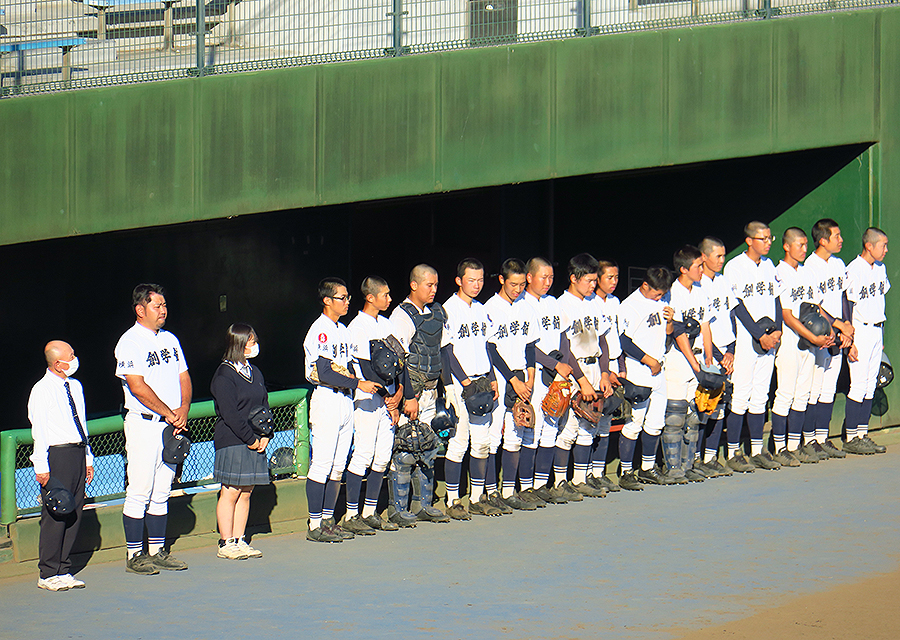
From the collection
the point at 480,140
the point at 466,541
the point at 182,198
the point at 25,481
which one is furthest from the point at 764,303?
the point at 25,481

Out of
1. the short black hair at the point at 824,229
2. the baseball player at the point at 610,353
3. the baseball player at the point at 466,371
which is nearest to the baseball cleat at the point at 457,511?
the baseball player at the point at 466,371

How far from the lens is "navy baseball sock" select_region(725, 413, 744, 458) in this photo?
36.9 feet

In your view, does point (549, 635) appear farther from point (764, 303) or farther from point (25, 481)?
point (764, 303)

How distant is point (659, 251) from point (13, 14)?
8318 millimetres

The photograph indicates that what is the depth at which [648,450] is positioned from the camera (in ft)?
35.2

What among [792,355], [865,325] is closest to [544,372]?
[792,355]

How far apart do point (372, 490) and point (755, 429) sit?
3990 mm

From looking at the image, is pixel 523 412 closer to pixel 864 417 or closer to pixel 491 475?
pixel 491 475

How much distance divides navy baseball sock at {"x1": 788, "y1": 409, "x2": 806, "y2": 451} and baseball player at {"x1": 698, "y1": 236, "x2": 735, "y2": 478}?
855 millimetres

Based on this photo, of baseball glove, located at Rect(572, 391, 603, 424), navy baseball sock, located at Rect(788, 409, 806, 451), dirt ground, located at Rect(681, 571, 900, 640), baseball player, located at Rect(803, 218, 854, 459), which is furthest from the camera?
navy baseball sock, located at Rect(788, 409, 806, 451)

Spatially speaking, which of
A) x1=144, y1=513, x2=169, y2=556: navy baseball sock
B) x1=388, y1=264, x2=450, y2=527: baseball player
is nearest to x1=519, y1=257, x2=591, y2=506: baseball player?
x1=388, y1=264, x2=450, y2=527: baseball player

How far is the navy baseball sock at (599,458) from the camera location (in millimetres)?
10430

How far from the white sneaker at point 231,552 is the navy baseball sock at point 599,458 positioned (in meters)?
3.38

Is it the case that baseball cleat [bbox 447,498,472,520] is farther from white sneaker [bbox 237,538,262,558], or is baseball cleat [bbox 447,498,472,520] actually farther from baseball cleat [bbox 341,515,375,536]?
white sneaker [bbox 237,538,262,558]
